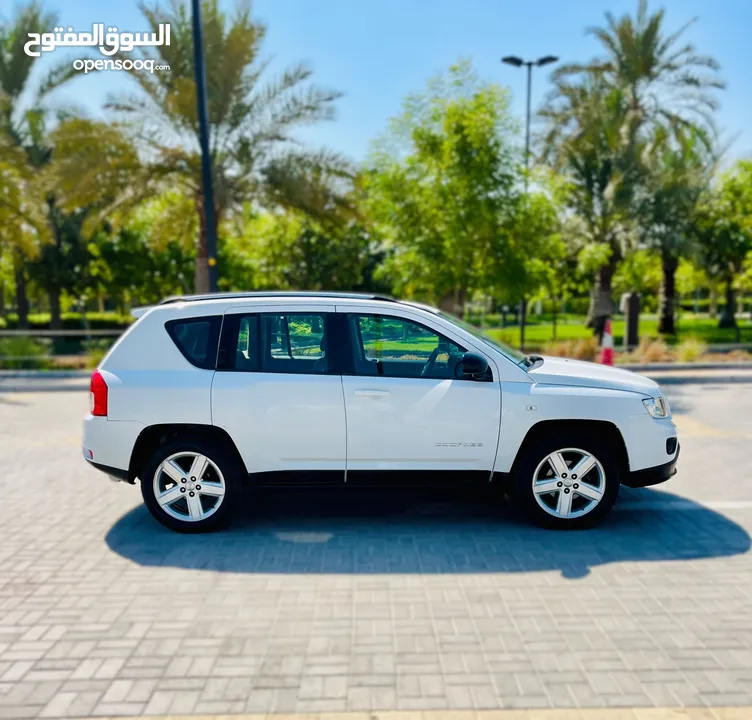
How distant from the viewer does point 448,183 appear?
15.4 m

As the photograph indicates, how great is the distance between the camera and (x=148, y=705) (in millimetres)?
3193

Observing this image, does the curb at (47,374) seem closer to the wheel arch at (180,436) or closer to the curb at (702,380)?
the wheel arch at (180,436)

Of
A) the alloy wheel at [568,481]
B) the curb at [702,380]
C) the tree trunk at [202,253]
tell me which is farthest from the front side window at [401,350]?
the tree trunk at [202,253]

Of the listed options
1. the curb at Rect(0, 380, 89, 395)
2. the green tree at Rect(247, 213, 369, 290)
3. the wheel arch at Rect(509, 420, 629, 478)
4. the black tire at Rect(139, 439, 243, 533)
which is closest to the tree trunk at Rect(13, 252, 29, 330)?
the green tree at Rect(247, 213, 369, 290)

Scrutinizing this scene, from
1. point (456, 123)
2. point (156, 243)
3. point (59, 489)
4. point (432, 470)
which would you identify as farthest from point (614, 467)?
point (156, 243)

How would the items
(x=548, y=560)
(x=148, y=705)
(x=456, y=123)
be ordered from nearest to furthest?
(x=148, y=705) → (x=548, y=560) → (x=456, y=123)

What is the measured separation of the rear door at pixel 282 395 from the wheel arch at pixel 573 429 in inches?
52.4

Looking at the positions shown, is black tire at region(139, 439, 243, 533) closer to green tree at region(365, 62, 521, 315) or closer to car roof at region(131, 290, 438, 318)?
car roof at region(131, 290, 438, 318)

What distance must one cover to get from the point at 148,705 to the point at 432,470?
2.62m

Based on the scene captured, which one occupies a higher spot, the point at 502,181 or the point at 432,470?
the point at 502,181

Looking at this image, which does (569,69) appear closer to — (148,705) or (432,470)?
(432,470)

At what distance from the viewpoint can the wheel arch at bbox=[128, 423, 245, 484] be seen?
17.2 feet

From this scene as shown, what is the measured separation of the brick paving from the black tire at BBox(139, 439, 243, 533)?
0.12 metres

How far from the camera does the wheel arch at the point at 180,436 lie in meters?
5.23
